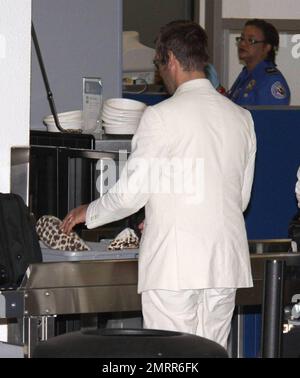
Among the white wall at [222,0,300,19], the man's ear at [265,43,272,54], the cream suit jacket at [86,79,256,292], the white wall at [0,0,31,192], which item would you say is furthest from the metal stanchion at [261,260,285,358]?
the white wall at [222,0,300,19]

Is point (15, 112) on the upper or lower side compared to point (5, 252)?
upper

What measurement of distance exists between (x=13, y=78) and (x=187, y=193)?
0.82 m

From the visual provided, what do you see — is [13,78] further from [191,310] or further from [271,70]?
[271,70]

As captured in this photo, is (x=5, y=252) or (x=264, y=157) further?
(x=264, y=157)

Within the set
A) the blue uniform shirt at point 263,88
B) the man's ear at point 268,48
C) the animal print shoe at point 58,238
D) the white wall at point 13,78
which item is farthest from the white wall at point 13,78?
the man's ear at point 268,48

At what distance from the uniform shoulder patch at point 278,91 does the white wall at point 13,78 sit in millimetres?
1845

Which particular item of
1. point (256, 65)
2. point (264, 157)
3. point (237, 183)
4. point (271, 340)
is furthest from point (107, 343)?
point (256, 65)

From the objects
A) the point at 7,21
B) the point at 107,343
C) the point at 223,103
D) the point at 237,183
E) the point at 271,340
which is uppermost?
the point at 7,21

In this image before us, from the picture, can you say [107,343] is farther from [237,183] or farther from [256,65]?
[256,65]

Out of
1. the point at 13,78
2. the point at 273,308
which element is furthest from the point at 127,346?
the point at 13,78

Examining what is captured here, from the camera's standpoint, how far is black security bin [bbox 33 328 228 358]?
215 cm

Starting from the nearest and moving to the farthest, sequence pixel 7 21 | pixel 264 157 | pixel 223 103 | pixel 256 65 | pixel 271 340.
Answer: pixel 271 340
pixel 223 103
pixel 7 21
pixel 264 157
pixel 256 65

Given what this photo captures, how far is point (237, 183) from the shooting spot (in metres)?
3.36
